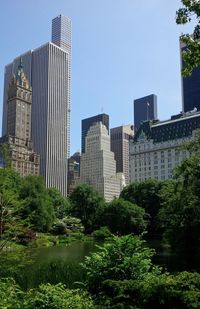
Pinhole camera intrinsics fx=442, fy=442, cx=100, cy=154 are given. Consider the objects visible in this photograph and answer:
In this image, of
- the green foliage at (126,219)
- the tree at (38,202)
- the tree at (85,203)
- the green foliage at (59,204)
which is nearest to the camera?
the tree at (38,202)

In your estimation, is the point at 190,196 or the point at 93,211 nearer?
the point at 190,196

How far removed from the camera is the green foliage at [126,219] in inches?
2963

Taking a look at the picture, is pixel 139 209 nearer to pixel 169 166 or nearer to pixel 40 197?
pixel 40 197

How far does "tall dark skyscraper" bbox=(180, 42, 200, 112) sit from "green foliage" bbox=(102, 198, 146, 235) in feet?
405

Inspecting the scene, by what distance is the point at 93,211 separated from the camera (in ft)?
301

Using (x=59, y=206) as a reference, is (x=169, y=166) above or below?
above

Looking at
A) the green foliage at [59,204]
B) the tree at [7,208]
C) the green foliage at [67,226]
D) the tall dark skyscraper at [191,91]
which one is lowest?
the green foliage at [67,226]

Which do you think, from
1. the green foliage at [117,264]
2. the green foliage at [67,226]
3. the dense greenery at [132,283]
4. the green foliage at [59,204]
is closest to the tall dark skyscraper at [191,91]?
the green foliage at [59,204]

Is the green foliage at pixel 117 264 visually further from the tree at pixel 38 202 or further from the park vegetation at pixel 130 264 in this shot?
the tree at pixel 38 202

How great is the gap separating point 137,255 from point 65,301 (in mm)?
5505

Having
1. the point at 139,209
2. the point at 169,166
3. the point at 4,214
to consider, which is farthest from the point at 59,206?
the point at 4,214

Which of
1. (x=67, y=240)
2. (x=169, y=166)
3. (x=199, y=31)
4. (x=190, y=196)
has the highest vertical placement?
(x=169, y=166)

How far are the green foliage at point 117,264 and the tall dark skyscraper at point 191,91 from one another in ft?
598

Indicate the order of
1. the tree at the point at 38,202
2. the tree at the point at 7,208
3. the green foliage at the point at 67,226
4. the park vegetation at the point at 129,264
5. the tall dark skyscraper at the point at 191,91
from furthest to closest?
the tall dark skyscraper at the point at 191,91
the green foliage at the point at 67,226
the tree at the point at 38,202
the tree at the point at 7,208
the park vegetation at the point at 129,264
